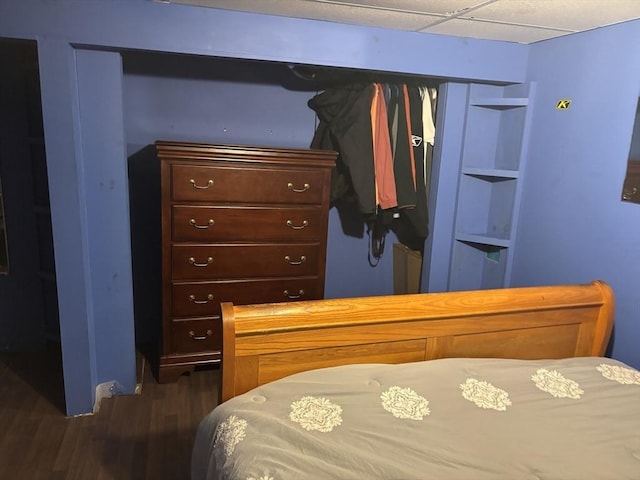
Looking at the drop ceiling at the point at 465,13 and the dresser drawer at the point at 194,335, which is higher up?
A: the drop ceiling at the point at 465,13

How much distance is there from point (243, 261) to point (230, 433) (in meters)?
1.40

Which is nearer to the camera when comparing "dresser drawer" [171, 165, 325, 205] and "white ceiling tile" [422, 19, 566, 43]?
"white ceiling tile" [422, 19, 566, 43]

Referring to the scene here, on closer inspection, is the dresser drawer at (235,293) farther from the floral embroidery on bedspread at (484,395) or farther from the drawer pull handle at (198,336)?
the floral embroidery on bedspread at (484,395)

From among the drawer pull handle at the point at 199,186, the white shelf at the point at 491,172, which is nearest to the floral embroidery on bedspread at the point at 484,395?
the white shelf at the point at 491,172

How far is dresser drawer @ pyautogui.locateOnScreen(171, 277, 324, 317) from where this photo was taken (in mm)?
2676

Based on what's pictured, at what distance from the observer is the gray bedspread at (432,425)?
4.08ft

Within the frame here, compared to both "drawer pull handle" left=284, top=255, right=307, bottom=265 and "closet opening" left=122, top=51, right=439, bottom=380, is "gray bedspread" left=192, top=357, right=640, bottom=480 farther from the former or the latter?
"closet opening" left=122, top=51, right=439, bottom=380

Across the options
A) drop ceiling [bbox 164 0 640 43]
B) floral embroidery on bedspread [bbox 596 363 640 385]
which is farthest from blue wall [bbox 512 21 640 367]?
floral embroidery on bedspread [bbox 596 363 640 385]

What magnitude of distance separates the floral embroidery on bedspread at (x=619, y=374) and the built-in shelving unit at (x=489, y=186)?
0.93m

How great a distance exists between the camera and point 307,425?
1.38 meters

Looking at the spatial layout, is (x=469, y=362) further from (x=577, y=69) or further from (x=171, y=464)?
(x=577, y=69)

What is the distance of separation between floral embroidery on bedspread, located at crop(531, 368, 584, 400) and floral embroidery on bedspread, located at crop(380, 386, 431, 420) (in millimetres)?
434

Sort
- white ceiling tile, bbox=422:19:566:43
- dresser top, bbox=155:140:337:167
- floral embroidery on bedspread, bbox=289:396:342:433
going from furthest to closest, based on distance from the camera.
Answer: dresser top, bbox=155:140:337:167 < white ceiling tile, bbox=422:19:566:43 < floral embroidery on bedspread, bbox=289:396:342:433

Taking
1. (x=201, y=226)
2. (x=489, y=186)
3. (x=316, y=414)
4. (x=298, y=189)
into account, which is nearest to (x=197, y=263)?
(x=201, y=226)
